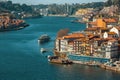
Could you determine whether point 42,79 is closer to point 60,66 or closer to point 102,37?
point 60,66

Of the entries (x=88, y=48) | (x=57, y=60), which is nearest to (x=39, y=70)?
(x=57, y=60)

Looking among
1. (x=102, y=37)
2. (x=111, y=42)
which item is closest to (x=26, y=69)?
(x=111, y=42)

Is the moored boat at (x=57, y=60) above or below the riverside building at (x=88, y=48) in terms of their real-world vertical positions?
below

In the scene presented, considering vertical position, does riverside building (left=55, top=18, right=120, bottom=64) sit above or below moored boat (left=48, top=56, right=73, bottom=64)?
above

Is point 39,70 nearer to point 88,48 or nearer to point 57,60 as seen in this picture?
point 57,60

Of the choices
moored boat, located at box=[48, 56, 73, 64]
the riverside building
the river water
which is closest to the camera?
the river water

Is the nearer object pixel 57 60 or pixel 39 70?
pixel 39 70

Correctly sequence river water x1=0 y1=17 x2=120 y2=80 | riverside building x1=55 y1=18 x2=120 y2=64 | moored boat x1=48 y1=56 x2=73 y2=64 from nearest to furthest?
river water x1=0 y1=17 x2=120 y2=80 → riverside building x1=55 y1=18 x2=120 y2=64 → moored boat x1=48 y1=56 x2=73 y2=64

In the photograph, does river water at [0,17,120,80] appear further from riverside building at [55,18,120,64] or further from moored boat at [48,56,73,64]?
riverside building at [55,18,120,64]

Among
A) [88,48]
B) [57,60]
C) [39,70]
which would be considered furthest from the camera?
[88,48]

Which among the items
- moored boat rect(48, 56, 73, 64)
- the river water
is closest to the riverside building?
moored boat rect(48, 56, 73, 64)

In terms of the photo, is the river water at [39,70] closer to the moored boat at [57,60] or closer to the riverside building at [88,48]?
the moored boat at [57,60]

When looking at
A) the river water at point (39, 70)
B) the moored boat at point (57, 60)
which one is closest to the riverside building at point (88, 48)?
the moored boat at point (57, 60)
